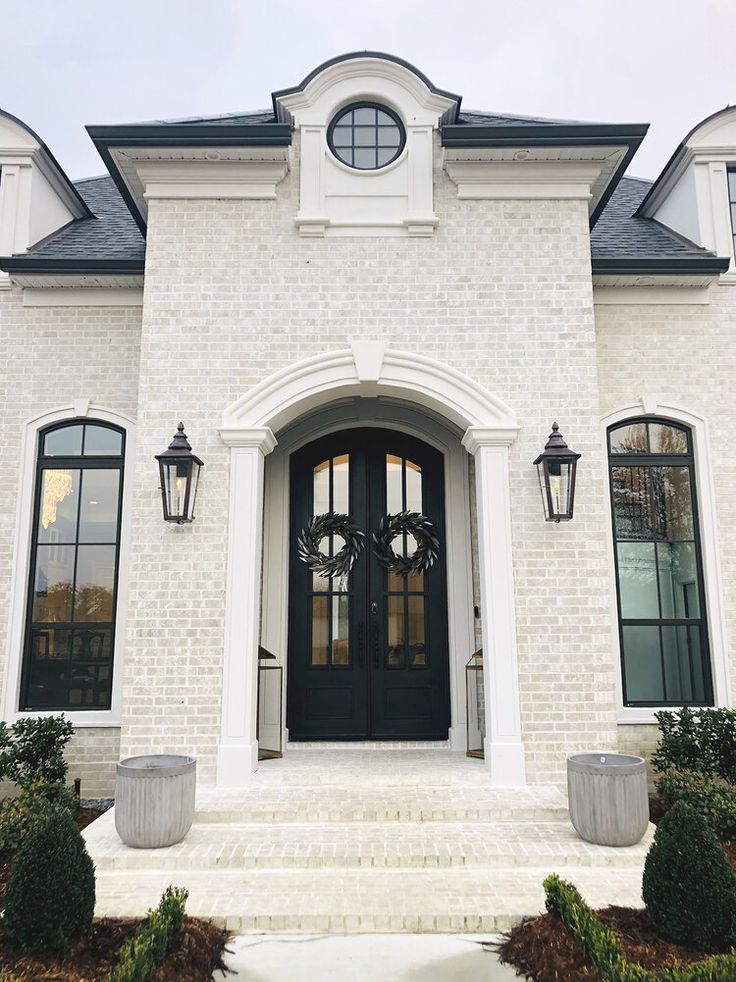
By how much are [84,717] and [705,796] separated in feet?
17.4

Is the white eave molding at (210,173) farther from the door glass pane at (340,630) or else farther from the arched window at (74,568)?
the door glass pane at (340,630)

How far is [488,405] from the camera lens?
646cm

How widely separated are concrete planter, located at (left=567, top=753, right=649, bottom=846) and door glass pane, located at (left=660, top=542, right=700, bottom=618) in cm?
258

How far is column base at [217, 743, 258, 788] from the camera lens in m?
5.86

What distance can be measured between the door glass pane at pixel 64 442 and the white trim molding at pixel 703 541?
5.26 meters

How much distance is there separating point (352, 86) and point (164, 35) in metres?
55.6

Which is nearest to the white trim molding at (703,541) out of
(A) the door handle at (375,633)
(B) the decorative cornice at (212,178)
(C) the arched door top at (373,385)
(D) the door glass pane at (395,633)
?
(C) the arched door top at (373,385)

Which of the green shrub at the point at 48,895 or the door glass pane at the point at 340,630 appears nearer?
the green shrub at the point at 48,895

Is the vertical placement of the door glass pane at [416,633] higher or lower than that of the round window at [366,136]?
lower

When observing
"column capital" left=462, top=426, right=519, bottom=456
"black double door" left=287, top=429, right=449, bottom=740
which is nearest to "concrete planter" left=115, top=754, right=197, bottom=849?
"black double door" left=287, top=429, right=449, bottom=740

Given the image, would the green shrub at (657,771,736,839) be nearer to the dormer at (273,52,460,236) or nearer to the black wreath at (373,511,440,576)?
the black wreath at (373,511,440,576)

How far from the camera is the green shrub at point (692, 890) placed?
354 cm

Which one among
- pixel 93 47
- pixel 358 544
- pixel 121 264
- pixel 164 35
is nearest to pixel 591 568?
pixel 358 544

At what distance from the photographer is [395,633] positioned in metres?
7.54
